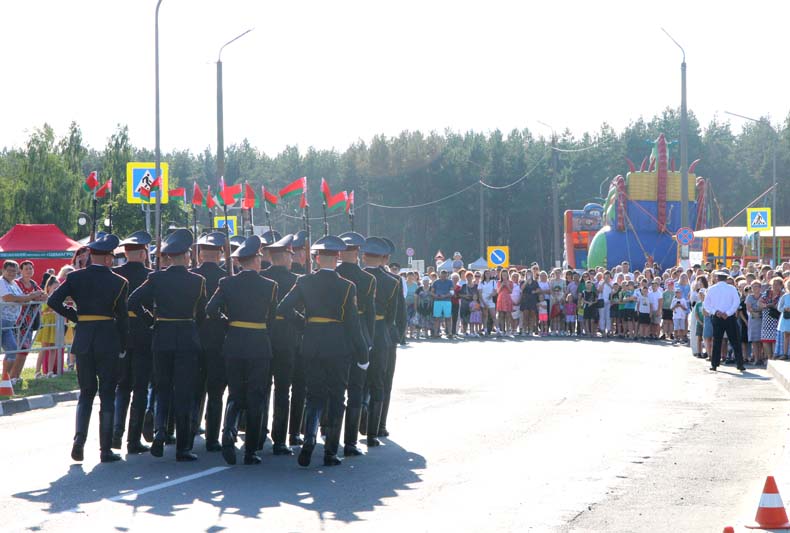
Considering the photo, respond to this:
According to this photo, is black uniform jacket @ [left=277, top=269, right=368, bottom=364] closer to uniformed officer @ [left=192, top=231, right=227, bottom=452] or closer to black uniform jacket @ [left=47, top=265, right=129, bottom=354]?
uniformed officer @ [left=192, top=231, right=227, bottom=452]

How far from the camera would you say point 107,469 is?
10.0m

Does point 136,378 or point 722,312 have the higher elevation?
point 136,378

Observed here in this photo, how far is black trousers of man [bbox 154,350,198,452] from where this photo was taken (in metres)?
10.4

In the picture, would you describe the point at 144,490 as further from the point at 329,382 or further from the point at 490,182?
the point at 490,182

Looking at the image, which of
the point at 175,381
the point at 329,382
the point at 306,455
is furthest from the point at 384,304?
the point at 175,381

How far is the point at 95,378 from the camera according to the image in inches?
418

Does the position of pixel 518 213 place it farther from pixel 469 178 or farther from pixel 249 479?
pixel 249 479

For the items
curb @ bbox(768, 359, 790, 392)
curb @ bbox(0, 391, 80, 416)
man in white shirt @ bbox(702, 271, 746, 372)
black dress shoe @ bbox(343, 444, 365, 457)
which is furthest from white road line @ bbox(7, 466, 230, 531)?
man in white shirt @ bbox(702, 271, 746, 372)

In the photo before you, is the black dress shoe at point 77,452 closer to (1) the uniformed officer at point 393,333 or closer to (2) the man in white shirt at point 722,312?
A: (1) the uniformed officer at point 393,333

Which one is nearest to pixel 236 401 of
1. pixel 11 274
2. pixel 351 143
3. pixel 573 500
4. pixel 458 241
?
pixel 573 500

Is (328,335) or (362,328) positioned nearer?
(328,335)

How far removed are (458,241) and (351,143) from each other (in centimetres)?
1637

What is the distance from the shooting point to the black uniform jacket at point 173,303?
10.4m

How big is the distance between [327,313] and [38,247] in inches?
1078
